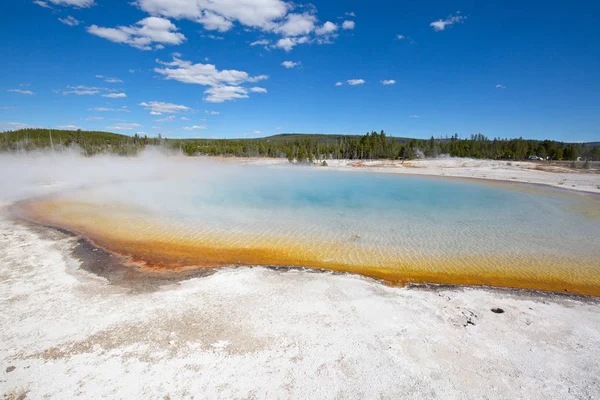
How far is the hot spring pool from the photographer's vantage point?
301 inches

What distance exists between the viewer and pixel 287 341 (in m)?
4.49

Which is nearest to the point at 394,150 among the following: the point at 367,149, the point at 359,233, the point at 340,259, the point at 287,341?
the point at 367,149

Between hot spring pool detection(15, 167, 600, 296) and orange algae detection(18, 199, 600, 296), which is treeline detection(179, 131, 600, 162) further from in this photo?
orange algae detection(18, 199, 600, 296)

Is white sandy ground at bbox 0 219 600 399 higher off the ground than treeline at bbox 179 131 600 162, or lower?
lower

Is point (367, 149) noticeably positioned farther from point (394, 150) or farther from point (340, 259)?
point (340, 259)

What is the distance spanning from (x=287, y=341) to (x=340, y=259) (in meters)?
3.88

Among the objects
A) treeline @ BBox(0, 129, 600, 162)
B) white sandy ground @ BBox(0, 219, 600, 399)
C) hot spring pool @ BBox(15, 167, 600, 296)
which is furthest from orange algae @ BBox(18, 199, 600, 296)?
treeline @ BBox(0, 129, 600, 162)

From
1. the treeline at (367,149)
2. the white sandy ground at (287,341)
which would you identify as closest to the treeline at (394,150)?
the treeline at (367,149)

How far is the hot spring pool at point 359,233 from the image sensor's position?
7645 mm

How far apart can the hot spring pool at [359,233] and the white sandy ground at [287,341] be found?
145 cm

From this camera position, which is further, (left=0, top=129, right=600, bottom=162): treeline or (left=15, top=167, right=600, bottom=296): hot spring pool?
(left=0, top=129, right=600, bottom=162): treeline

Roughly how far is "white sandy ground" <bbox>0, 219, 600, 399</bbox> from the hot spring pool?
1.45m

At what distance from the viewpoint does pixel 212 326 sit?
4.81 metres

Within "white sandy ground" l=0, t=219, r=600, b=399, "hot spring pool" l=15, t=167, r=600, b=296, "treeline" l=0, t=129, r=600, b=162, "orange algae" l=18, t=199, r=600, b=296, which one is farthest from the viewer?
"treeline" l=0, t=129, r=600, b=162
